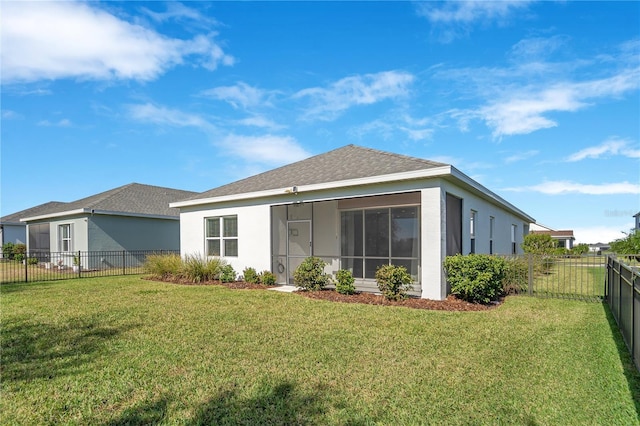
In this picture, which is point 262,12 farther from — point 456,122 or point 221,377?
point 221,377

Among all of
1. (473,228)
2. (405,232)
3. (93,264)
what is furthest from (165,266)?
(473,228)

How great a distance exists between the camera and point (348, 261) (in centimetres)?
1269

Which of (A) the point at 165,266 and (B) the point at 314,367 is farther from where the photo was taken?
(A) the point at 165,266

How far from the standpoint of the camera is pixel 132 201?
Answer: 22.0 m

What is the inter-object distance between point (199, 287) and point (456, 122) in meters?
11.2

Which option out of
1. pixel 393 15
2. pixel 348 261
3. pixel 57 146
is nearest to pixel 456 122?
pixel 393 15

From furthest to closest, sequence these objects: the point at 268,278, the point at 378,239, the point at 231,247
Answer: the point at 231,247
the point at 268,278
the point at 378,239

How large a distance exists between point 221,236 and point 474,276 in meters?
9.50

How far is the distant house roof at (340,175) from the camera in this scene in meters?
9.16

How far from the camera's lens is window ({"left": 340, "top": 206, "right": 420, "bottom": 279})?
10969mm

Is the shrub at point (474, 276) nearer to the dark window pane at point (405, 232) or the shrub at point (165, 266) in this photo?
the dark window pane at point (405, 232)

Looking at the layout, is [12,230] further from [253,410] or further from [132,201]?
[253,410]

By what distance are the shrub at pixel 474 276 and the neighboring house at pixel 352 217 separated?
1.09ft

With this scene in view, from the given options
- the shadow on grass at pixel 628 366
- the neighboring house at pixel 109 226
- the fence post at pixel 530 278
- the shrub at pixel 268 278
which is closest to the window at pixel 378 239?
the shrub at pixel 268 278
